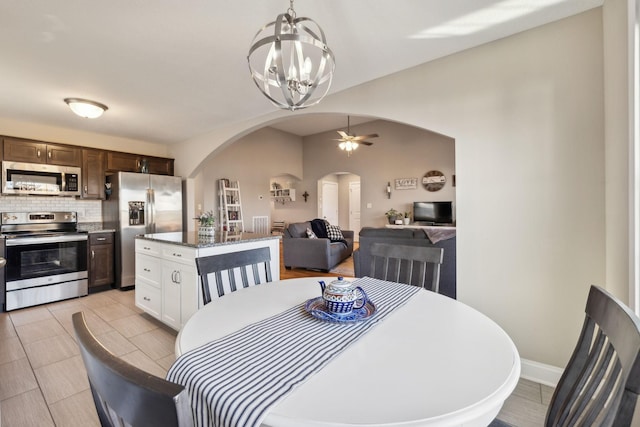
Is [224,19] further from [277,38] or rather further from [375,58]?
[375,58]

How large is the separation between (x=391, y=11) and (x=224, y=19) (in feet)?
3.56

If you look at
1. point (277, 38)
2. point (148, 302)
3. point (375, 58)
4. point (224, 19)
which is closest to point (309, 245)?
point (148, 302)

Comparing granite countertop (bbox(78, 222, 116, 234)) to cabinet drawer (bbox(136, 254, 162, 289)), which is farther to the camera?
granite countertop (bbox(78, 222, 116, 234))

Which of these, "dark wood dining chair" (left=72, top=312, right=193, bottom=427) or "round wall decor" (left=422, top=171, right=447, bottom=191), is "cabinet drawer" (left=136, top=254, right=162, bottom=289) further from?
"round wall decor" (left=422, top=171, right=447, bottom=191)

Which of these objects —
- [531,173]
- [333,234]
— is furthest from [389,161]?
[531,173]

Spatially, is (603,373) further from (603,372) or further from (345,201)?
(345,201)

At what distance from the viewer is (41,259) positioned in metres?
3.59

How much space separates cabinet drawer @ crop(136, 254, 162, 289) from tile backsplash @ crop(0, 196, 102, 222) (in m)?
2.14

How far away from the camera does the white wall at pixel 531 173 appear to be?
1.81 m

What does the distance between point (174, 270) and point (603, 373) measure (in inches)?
112

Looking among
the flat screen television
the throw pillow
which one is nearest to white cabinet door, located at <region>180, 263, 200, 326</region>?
the throw pillow

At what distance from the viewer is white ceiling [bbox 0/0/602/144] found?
1745mm

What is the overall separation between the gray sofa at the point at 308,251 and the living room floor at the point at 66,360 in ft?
8.24

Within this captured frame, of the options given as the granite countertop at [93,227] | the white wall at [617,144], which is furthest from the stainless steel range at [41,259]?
the white wall at [617,144]
